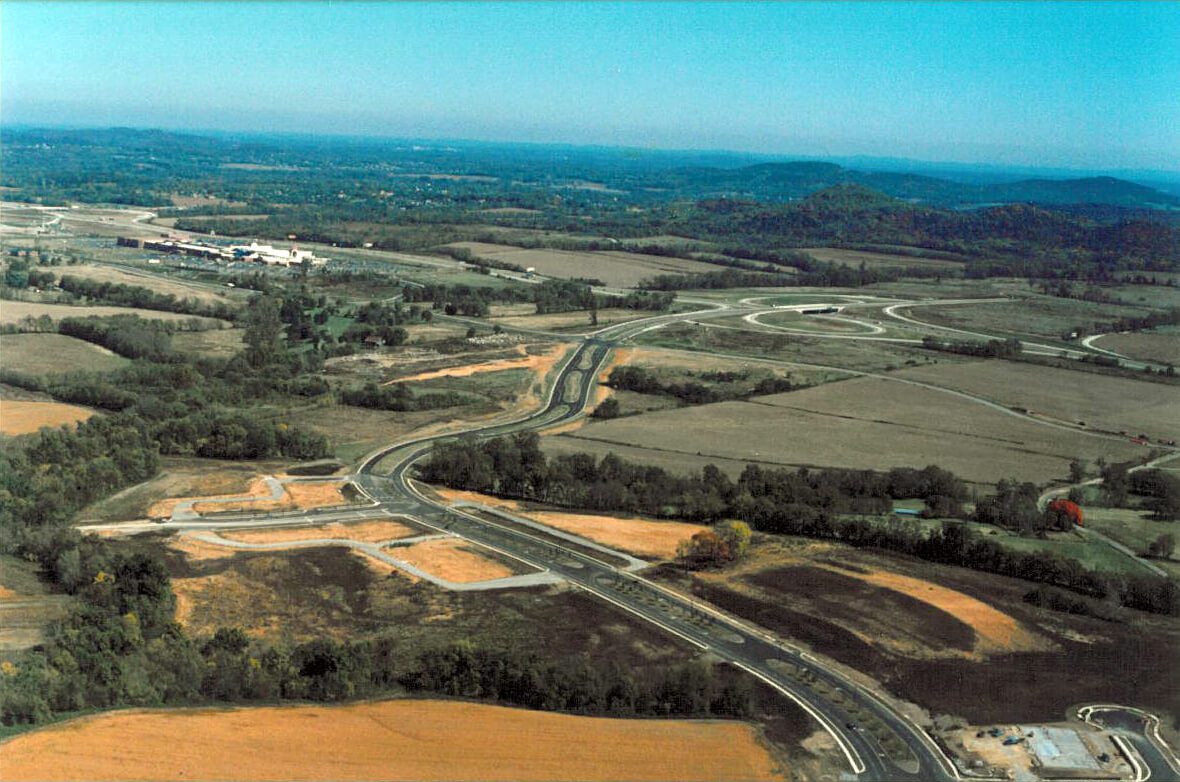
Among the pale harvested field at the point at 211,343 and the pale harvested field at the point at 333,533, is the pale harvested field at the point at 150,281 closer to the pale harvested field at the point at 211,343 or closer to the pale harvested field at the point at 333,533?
the pale harvested field at the point at 211,343

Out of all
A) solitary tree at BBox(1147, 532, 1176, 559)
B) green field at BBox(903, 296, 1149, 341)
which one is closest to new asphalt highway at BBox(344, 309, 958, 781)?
solitary tree at BBox(1147, 532, 1176, 559)

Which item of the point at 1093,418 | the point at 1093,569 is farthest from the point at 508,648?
the point at 1093,418

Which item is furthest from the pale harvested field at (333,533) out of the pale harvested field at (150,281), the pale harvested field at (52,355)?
the pale harvested field at (150,281)

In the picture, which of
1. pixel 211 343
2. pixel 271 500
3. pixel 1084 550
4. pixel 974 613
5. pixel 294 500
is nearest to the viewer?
pixel 974 613

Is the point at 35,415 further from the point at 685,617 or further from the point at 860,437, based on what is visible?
the point at 860,437

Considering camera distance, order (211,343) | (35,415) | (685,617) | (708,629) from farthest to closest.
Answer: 1. (211,343)
2. (35,415)
3. (685,617)
4. (708,629)

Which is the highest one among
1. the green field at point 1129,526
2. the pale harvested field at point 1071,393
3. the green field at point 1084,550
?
the pale harvested field at point 1071,393

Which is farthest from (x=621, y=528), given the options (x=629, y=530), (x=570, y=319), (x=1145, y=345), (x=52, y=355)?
(x=1145, y=345)
